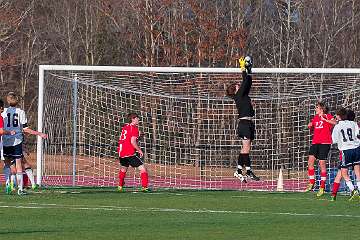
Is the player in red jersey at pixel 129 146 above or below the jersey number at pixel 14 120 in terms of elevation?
below

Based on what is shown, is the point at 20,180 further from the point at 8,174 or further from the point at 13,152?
the point at 8,174

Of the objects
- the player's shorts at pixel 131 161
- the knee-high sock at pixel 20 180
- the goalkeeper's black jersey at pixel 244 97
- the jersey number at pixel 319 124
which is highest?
the goalkeeper's black jersey at pixel 244 97

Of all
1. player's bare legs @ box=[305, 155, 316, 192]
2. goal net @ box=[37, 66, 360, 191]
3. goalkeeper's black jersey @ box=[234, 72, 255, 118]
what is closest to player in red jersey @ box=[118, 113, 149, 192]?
goal net @ box=[37, 66, 360, 191]

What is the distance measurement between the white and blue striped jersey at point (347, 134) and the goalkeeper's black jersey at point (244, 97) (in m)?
1.83

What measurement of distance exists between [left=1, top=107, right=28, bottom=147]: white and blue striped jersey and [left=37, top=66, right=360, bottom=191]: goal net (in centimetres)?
407

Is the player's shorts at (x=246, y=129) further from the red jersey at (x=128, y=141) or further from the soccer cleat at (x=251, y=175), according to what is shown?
the red jersey at (x=128, y=141)

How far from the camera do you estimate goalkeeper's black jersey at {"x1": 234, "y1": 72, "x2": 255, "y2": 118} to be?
24.4 m

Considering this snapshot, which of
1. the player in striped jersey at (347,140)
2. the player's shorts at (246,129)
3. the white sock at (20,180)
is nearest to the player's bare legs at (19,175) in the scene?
the white sock at (20,180)

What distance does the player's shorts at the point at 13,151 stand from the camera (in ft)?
81.3

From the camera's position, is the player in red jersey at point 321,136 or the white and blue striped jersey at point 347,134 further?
the player in red jersey at point 321,136

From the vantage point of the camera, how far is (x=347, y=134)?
23.8m

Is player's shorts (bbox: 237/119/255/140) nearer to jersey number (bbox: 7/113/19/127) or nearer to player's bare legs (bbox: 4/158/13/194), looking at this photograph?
jersey number (bbox: 7/113/19/127)

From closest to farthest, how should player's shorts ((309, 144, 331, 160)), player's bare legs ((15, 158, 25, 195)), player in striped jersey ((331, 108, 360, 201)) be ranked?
player in striped jersey ((331, 108, 360, 201))
player's bare legs ((15, 158, 25, 195))
player's shorts ((309, 144, 331, 160))

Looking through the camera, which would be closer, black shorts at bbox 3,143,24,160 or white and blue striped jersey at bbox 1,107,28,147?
black shorts at bbox 3,143,24,160
